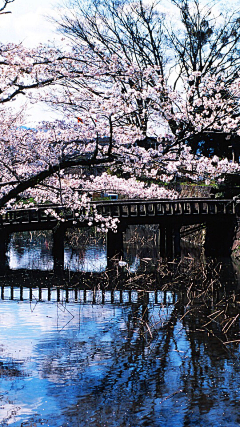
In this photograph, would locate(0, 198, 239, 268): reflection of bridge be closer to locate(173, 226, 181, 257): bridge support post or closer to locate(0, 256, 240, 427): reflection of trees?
locate(173, 226, 181, 257): bridge support post

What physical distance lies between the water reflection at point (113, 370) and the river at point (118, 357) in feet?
0.06

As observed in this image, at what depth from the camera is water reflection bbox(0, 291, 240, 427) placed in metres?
8.48

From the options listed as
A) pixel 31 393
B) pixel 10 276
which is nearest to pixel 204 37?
pixel 10 276

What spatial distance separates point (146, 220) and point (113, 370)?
15.1 metres

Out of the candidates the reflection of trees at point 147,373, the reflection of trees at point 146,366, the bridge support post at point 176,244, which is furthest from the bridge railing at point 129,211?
the reflection of trees at point 147,373

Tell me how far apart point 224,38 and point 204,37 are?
1.17 metres

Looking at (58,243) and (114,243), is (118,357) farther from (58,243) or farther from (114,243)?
(58,243)

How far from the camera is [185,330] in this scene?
12953 mm

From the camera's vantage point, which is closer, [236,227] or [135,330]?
[135,330]

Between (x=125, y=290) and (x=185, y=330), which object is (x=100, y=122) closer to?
(x=185, y=330)

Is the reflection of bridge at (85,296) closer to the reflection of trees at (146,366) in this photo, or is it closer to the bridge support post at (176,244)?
the reflection of trees at (146,366)

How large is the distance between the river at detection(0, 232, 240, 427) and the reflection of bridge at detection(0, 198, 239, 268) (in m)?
5.58

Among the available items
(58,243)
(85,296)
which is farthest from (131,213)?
(85,296)

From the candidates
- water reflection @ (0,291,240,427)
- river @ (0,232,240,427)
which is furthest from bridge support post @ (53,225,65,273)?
water reflection @ (0,291,240,427)
